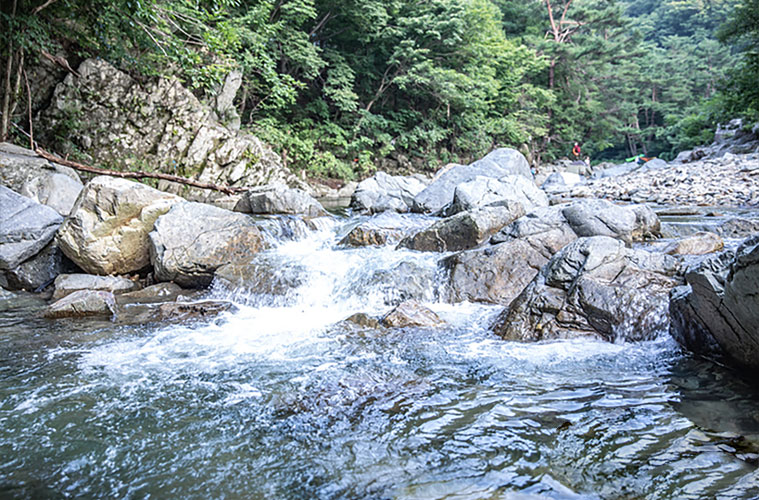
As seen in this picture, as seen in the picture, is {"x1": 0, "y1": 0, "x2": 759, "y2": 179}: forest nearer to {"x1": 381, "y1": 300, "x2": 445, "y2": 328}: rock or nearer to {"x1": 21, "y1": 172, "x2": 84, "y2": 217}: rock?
{"x1": 21, "y1": 172, "x2": 84, "y2": 217}: rock

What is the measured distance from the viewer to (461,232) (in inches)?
290

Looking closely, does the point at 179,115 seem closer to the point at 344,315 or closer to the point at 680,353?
the point at 344,315

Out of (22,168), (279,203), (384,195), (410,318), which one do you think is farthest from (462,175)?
(22,168)

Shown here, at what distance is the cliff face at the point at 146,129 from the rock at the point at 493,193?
26.4ft

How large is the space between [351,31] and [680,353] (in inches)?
798

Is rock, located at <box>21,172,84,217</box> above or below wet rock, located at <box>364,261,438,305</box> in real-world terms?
above

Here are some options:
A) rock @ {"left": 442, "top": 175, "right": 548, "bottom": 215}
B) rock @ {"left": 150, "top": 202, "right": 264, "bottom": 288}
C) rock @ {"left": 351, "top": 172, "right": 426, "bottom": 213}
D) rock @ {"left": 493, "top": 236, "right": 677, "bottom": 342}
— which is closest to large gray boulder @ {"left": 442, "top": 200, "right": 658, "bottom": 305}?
rock @ {"left": 493, "top": 236, "right": 677, "bottom": 342}

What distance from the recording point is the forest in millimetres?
10539

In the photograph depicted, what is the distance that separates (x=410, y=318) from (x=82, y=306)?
156 inches

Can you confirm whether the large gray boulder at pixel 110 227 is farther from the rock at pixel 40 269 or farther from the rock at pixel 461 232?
the rock at pixel 461 232

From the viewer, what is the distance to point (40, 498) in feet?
6.81

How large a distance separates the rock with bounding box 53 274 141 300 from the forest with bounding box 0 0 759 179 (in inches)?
187

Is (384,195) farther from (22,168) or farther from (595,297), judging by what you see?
(595,297)

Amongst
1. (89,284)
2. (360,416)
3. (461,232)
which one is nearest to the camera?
(360,416)
